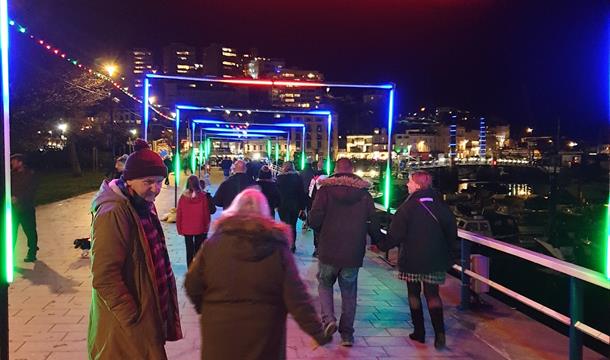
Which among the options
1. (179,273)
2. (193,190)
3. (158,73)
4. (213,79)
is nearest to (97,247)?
(193,190)

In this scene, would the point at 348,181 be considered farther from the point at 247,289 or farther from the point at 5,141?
the point at 5,141

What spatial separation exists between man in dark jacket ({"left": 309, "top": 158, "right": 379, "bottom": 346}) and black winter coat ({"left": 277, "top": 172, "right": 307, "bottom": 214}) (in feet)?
15.1

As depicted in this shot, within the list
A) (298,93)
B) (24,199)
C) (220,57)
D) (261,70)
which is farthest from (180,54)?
(24,199)

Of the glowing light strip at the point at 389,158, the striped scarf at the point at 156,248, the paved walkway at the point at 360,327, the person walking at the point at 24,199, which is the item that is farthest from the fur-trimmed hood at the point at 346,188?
the person walking at the point at 24,199

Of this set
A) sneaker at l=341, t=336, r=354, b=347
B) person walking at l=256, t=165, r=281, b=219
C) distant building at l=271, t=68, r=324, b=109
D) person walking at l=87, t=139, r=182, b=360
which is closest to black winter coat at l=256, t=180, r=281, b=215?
person walking at l=256, t=165, r=281, b=219

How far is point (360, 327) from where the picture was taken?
19.6ft

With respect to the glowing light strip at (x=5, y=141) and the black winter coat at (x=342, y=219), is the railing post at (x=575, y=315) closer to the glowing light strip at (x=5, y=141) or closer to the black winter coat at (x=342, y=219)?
the black winter coat at (x=342, y=219)

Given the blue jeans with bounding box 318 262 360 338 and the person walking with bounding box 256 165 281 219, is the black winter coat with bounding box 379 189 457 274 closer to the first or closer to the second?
the blue jeans with bounding box 318 262 360 338

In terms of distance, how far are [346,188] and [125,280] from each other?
283cm

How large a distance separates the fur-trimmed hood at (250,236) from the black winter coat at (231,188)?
5.43 m

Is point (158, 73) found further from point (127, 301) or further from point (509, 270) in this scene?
point (509, 270)

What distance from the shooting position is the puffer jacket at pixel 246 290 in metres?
2.79

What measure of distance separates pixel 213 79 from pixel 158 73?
1.11 meters

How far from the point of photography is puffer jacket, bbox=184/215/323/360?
279cm
